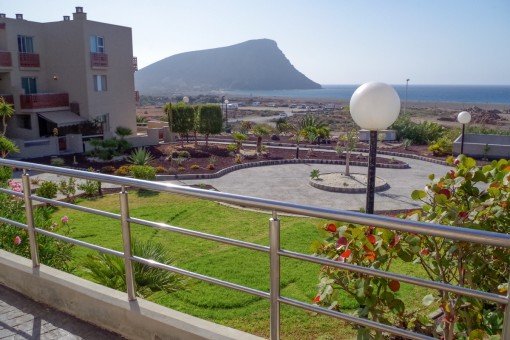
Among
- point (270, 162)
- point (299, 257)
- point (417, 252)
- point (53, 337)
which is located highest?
point (299, 257)

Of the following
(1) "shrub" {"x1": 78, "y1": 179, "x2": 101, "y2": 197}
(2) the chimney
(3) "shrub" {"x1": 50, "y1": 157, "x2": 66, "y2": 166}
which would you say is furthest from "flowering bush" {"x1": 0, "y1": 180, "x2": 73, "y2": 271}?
(2) the chimney

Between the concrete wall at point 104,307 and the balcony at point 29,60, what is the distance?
27.2 m

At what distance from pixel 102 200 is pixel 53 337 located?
11879 millimetres

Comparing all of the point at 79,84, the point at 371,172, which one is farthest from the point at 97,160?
the point at 371,172

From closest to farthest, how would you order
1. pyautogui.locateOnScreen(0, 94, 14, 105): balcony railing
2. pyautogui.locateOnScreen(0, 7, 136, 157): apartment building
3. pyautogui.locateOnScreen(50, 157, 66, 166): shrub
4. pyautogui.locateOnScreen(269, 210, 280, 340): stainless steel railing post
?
pyautogui.locateOnScreen(269, 210, 280, 340): stainless steel railing post < pyautogui.locateOnScreen(50, 157, 66, 166): shrub < pyautogui.locateOnScreen(0, 94, 14, 105): balcony railing < pyautogui.locateOnScreen(0, 7, 136, 157): apartment building

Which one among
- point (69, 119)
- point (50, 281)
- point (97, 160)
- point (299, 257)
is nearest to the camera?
point (299, 257)

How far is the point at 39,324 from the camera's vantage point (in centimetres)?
354

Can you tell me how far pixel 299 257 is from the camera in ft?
7.98

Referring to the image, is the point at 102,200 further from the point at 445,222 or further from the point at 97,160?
the point at 445,222

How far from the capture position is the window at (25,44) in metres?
27.8

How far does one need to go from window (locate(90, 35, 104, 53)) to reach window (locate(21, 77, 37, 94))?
428cm

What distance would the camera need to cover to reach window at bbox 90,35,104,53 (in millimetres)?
28703

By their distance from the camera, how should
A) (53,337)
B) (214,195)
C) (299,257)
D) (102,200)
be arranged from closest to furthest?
(299,257) → (214,195) → (53,337) → (102,200)

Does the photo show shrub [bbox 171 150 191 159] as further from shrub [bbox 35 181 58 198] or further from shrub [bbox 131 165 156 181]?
shrub [bbox 35 181 58 198]
